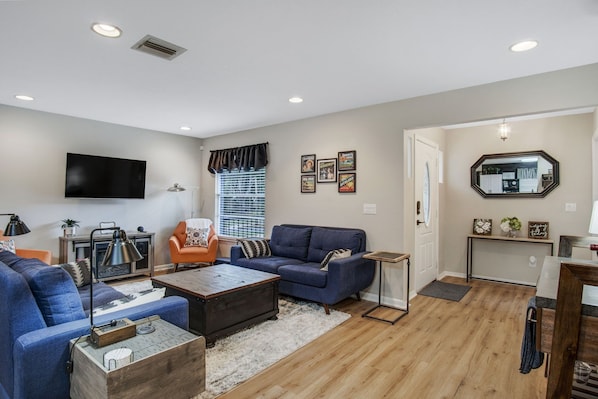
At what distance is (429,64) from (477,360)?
2.53m

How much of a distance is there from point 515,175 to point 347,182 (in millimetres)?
2673

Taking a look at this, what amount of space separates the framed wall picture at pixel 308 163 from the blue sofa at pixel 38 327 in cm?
323

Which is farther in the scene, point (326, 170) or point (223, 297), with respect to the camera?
point (326, 170)

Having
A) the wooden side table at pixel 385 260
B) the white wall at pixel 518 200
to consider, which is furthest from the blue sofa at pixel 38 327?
the white wall at pixel 518 200

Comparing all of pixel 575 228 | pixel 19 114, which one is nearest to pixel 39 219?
pixel 19 114

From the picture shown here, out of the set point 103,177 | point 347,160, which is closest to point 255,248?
point 347,160

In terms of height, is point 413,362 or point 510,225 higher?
point 510,225

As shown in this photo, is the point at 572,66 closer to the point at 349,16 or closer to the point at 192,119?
the point at 349,16

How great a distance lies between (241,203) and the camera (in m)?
5.93

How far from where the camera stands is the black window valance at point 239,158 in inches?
208

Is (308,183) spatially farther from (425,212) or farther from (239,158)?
(425,212)

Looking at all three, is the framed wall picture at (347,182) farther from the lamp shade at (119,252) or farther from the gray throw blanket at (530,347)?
the lamp shade at (119,252)

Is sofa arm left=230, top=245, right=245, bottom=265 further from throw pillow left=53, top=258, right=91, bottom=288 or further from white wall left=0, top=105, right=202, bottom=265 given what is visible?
white wall left=0, top=105, right=202, bottom=265

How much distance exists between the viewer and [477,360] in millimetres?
2637
